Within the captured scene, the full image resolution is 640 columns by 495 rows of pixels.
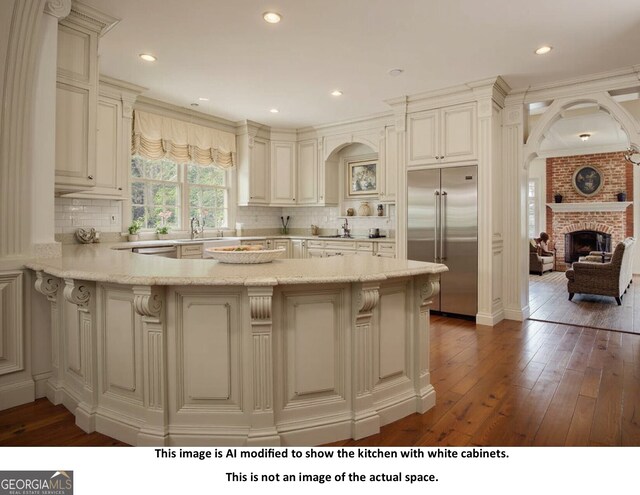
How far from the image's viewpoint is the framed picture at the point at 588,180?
939 centimetres

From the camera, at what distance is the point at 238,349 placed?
6.22 feet

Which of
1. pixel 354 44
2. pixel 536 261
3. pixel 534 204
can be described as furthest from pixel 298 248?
pixel 534 204

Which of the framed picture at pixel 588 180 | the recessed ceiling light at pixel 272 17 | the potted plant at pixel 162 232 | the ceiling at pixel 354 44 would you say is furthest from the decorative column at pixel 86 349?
the framed picture at pixel 588 180

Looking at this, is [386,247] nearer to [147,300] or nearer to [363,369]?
[363,369]

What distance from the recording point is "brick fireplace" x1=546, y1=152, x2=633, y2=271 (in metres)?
9.05

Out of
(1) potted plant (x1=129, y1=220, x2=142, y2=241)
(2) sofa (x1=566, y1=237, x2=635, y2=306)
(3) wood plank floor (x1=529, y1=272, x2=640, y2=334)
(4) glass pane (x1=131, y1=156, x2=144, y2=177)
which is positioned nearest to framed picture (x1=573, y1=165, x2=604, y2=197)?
(3) wood plank floor (x1=529, y1=272, x2=640, y2=334)

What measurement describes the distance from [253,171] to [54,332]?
4.15m

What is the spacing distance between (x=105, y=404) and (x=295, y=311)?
117 cm

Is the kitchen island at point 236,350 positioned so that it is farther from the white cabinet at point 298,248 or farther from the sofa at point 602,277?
the sofa at point 602,277

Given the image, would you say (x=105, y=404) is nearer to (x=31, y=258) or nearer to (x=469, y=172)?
(x=31, y=258)

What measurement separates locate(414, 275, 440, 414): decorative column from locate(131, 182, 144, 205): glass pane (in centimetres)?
418

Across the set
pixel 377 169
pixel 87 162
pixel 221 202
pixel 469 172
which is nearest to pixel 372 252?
pixel 377 169

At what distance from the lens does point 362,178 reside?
6414 mm

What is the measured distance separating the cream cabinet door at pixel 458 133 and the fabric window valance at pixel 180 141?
3206mm
